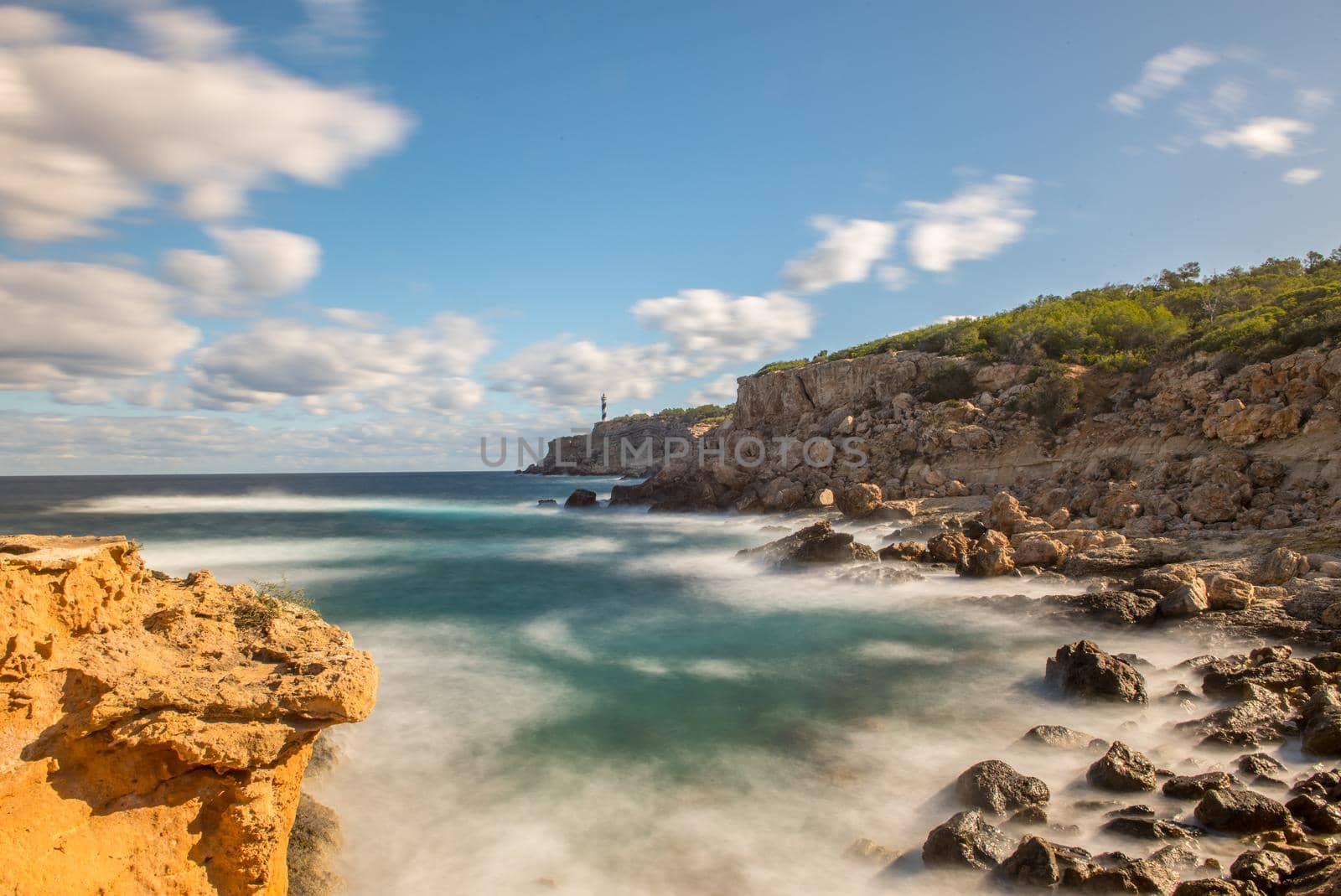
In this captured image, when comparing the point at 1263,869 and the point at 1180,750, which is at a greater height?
the point at 1263,869

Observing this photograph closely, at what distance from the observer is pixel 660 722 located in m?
9.32

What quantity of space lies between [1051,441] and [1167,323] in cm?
867

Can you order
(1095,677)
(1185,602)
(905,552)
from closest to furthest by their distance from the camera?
(1095,677), (1185,602), (905,552)

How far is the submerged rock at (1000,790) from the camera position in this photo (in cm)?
627

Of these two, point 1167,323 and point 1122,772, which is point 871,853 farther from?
point 1167,323

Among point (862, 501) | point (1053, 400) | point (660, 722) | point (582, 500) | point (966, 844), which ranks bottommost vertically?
point (660, 722)

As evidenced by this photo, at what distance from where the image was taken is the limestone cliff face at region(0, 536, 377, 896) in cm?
377

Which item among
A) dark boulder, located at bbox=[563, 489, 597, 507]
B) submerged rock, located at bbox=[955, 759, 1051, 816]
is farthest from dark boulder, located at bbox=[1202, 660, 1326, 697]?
dark boulder, located at bbox=[563, 489, 597, 507]

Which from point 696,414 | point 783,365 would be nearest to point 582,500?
point 783,365

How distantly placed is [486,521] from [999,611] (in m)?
32.3

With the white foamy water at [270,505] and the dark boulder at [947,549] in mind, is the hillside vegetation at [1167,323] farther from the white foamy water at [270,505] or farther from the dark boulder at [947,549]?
the white foamy water at [270,505]

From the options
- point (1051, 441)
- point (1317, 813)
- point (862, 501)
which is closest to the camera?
point (1317, 813)

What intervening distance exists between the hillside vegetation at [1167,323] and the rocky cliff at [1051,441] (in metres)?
1.21

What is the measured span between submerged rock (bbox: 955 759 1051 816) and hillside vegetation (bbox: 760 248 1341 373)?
21.0m
